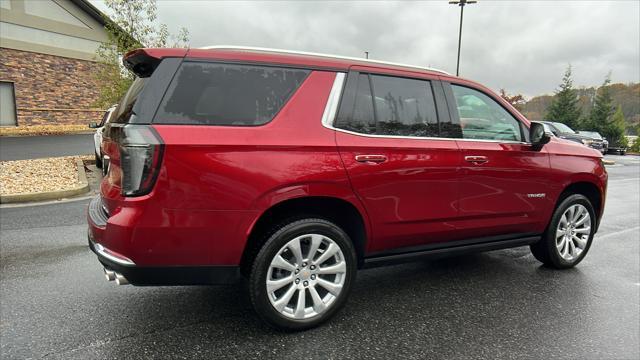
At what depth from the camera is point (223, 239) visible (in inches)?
101

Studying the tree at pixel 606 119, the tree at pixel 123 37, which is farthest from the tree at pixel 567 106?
the tree at pixel 123 37

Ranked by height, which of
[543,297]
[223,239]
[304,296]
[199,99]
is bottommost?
[543,297]

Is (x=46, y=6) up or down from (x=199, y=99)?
up

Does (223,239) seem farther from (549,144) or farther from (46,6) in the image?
(46,6)

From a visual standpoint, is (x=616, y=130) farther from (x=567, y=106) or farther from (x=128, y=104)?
(x=128, y=104)

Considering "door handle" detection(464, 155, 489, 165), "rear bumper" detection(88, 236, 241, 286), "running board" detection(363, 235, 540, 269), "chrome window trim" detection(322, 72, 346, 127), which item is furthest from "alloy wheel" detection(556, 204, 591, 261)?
"rear bumper" detection(88, 236, 241, 286)

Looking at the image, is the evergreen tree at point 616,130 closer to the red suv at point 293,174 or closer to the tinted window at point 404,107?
the red suv at point 293,174

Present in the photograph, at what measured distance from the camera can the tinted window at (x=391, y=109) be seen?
3.00 metres

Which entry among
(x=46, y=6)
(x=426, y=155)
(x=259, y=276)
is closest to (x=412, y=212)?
(x=426, y=155)

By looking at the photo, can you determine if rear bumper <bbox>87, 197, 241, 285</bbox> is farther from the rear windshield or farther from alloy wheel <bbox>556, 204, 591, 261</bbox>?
alloy wheel <bbox>556, 204, 591, 261</bbox>

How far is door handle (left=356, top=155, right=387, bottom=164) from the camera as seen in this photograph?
9.49ft

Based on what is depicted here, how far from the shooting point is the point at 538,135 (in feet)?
12.4

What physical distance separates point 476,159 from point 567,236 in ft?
5.52

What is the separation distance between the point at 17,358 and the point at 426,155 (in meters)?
3.02
